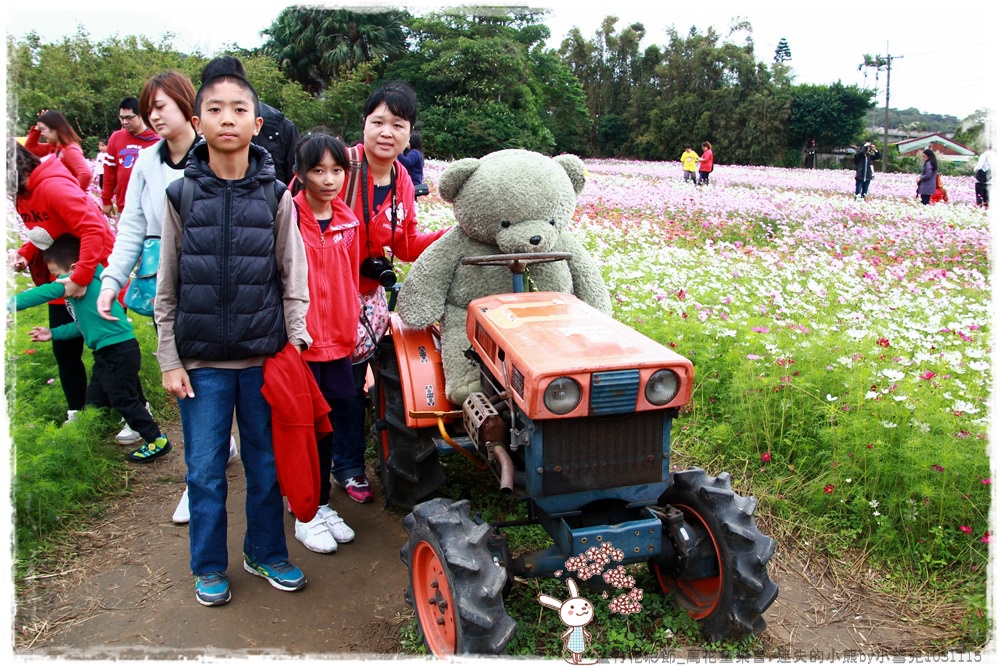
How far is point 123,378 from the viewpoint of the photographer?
4059mm

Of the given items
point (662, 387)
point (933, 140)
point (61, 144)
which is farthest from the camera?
point (933, 140)

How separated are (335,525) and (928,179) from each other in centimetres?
1362

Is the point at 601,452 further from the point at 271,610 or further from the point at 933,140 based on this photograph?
the point at 933,140

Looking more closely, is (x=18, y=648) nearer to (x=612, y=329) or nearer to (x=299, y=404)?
(x=299, y=404)

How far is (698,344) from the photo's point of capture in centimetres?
466

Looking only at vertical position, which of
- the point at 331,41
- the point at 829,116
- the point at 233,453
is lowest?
the point at 233,453

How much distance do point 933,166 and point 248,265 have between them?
554 inches

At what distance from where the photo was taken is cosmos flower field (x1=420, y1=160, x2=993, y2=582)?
3221 mm

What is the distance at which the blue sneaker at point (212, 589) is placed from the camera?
9.55ft

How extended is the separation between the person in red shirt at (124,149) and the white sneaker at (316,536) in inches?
83.5

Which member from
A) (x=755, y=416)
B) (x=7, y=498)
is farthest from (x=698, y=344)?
(x=7, y=498)

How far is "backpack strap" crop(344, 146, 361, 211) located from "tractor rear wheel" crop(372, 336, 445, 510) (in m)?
0.71

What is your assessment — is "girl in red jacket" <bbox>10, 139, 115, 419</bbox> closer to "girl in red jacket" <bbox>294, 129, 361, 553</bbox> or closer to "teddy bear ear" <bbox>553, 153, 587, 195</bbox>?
"girl in red jacket" <bbox>294, 129, 361, 553</bbox>

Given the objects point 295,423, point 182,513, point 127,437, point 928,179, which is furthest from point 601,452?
point 928,179
